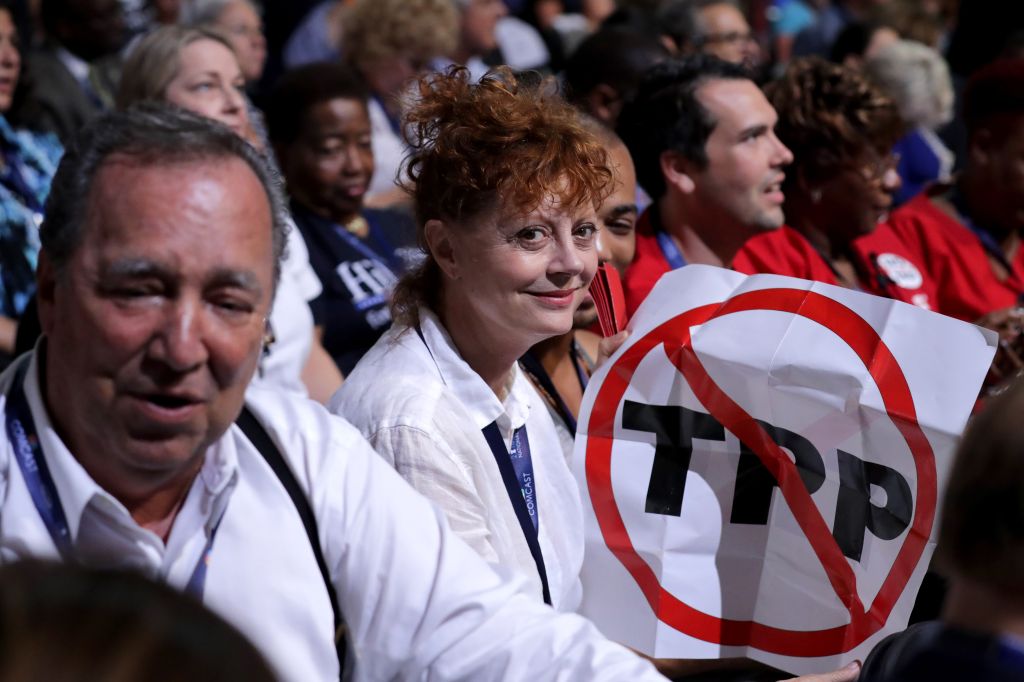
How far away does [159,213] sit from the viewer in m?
1.97

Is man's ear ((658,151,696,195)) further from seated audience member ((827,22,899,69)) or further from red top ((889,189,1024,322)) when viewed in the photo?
seated audience member ((827,22,899,69))

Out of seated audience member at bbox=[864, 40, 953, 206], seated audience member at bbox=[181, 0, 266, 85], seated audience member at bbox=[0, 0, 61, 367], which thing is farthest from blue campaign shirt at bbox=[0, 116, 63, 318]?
seated audience member at bbox=[864, 40, 953, 206]

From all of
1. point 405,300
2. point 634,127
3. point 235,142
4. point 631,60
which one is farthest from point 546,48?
point 235,142

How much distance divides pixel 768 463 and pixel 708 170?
1.90 meters

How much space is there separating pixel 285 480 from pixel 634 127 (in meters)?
3.11

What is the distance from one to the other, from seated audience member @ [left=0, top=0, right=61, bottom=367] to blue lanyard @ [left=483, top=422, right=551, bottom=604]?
190 cm

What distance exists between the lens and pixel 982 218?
18.9ft

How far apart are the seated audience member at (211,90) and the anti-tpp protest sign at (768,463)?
171cm

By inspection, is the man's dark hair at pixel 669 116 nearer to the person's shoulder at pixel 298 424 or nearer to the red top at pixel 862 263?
the red top at pixel 862 263

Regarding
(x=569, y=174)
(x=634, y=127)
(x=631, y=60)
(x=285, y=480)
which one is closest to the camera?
(x=285, y=480)

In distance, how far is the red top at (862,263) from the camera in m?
4.93

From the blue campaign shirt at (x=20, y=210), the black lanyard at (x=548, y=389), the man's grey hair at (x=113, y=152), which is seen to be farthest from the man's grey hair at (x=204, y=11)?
the man's grey hair at (x=113, y=152)

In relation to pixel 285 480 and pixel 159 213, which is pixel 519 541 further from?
pixel 159 213

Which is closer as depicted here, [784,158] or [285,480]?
[285,480]
